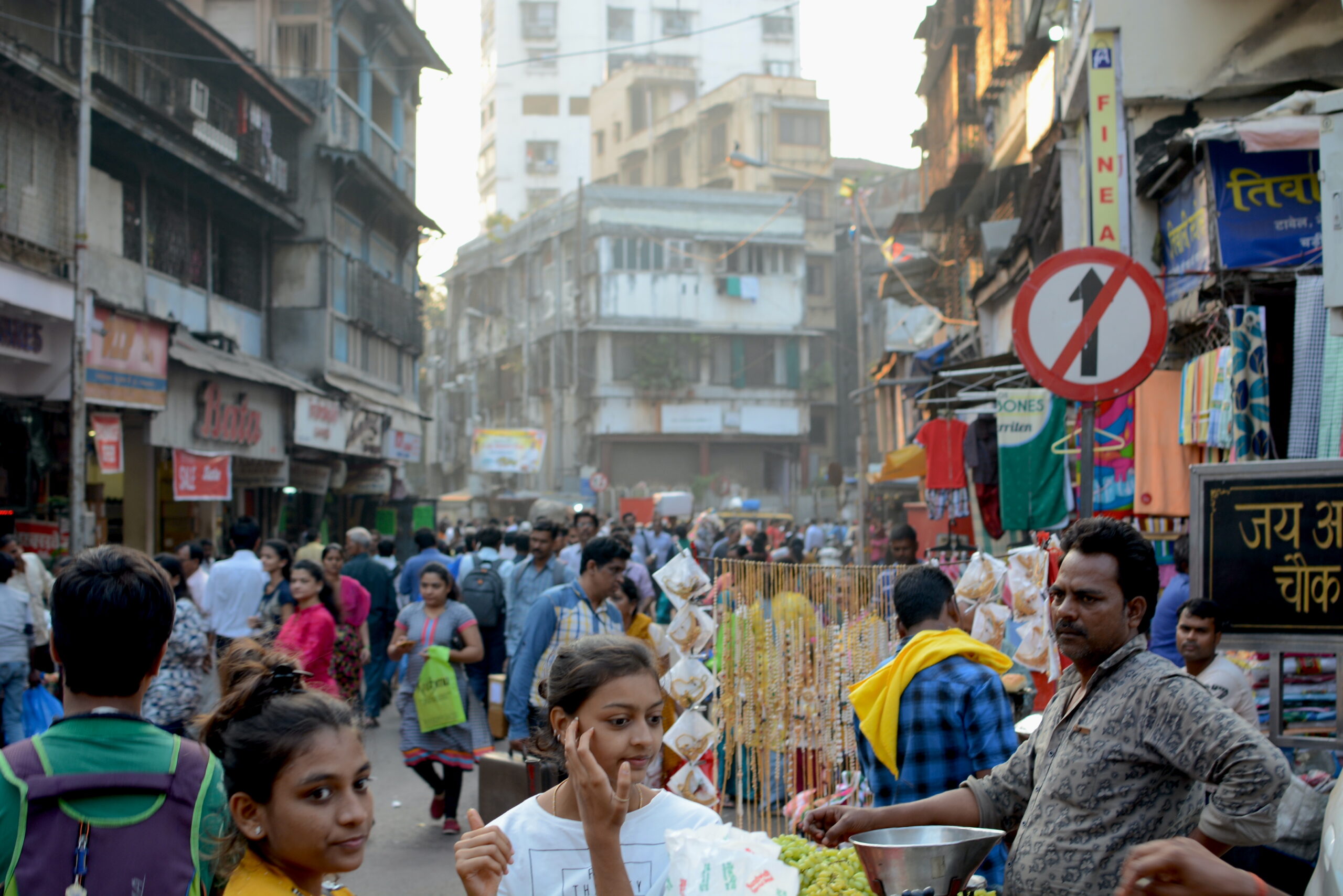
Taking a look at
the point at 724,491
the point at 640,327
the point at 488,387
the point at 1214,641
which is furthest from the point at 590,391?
the point at 1214,641

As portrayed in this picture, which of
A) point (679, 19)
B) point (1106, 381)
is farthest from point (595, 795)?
point (679, 19)

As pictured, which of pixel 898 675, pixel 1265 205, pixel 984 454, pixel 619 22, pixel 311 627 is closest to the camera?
pixel 898 675

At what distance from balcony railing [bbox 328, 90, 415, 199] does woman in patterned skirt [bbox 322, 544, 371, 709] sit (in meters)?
12.1

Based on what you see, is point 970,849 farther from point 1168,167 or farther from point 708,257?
point 708,257

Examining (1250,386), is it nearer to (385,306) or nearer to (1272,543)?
(1272,543)

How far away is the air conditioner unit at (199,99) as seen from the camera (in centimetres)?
1579

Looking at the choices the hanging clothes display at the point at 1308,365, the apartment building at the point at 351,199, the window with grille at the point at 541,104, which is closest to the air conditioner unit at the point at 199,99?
the apartment building at the point at 351,199

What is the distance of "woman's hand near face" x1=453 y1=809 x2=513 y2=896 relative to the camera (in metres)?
2.24

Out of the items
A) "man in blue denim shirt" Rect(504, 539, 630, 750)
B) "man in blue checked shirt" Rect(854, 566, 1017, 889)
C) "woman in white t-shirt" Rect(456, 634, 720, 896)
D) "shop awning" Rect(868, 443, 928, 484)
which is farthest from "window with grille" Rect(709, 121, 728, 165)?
"woman in white t-shirt" Rect(456, 634, 720, 896)

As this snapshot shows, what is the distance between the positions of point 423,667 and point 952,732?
4541 mm

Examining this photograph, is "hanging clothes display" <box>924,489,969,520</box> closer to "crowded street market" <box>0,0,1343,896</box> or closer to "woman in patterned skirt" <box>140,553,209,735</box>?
"crowded street market" <box>0,0,1343,896</box>

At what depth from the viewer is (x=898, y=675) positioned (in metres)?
4.12

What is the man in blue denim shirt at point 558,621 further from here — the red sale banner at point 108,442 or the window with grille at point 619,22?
the window with grille at point 619,22

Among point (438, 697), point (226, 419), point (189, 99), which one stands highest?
point (189, 99)
